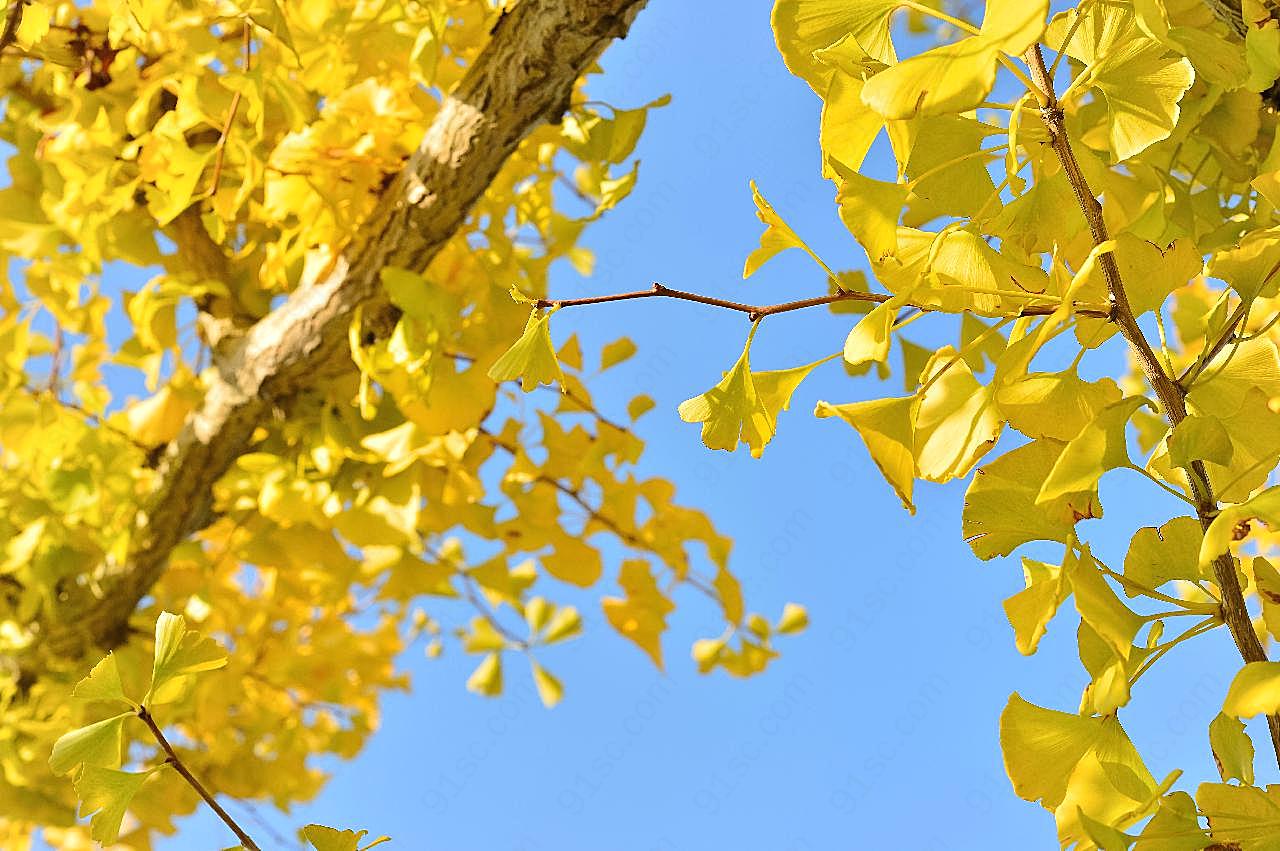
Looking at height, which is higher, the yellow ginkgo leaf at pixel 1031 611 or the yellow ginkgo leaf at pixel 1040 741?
the yellow ginkgo leaf at pixel 1031 611

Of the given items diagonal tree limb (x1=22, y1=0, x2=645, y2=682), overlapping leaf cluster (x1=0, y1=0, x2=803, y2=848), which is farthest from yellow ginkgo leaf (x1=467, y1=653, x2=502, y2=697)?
diagonal tree limb (x1=22, y1=0, x2=645, y2=682)

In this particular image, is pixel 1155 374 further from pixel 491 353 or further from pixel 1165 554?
pixel 491 353

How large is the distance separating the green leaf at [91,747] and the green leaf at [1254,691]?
0.36 m

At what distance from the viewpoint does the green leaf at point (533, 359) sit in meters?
0.32

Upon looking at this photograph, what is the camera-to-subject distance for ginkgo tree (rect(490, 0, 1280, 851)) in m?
0.25

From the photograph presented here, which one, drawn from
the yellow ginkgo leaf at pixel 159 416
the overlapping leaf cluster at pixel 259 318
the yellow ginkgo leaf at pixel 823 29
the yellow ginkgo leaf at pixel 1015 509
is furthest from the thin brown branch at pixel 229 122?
the yellow ginkgo leaf at pixel 1015 509

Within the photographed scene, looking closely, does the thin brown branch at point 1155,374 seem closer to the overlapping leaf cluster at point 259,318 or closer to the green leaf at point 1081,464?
the green leaf at point 1081,464

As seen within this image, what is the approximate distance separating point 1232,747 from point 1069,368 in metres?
0.12

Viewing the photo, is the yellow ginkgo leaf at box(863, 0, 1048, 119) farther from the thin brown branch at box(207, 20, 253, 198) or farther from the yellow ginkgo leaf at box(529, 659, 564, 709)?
the yellow ginkgo leaf at box(529, 659, 564, 709)

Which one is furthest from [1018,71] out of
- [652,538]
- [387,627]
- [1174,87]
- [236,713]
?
[387,627]

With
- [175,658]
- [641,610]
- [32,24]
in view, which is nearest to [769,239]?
[175,658]

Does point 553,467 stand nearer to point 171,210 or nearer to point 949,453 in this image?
point 171,210

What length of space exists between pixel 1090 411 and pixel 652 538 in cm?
65

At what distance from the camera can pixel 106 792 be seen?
0.35m
